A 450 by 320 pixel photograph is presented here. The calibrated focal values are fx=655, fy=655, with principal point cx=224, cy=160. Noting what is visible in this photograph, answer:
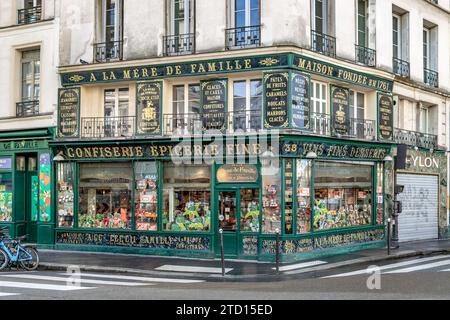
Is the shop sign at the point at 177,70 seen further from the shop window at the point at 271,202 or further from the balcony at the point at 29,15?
the shop window at the point at 271,202

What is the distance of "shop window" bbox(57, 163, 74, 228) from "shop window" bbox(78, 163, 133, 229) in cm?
28

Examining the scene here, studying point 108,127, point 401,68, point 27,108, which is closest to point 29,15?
point 27,108

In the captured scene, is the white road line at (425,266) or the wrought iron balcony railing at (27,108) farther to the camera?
the wrought iron balcony railing at (27,108)

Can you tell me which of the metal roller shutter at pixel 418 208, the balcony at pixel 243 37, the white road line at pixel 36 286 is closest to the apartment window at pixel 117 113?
the balcony at pixel 243 37

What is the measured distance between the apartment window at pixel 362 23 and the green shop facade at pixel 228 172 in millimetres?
1193

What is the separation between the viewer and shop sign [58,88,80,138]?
19.5 metres

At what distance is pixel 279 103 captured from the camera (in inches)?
663

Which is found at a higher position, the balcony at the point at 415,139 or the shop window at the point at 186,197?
the balcony at the point at 415,139

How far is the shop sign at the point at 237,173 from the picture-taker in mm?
17188

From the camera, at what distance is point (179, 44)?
1834cm
